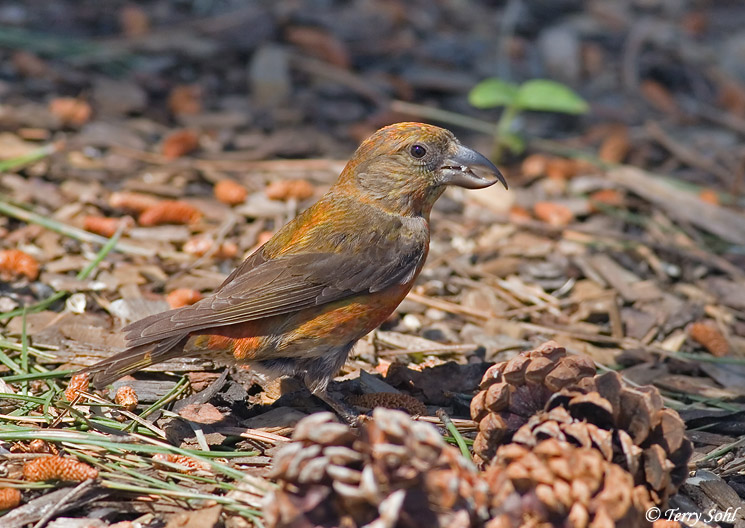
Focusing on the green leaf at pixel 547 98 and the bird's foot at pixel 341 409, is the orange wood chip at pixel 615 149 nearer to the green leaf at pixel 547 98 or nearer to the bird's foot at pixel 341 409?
the green leaf at pixel 547 98

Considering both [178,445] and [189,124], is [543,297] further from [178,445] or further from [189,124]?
[189,124]

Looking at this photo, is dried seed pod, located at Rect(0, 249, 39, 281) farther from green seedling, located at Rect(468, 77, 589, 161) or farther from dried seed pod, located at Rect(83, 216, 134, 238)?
green seedling, located at Rect(468, 77, 589, 161)

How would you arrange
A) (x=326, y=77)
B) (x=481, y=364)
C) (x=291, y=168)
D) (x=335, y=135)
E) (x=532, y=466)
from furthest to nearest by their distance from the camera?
(x=326, y=77) → (x=335, y=135) → (x=291, y=168) → (x=481, y=364) → (x=532, y=466)

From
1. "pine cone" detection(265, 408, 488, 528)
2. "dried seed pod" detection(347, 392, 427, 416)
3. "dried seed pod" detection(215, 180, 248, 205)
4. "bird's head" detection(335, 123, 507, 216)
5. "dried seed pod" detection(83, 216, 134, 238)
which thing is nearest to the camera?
"pine cone" detection(265, 408, 488, 528)

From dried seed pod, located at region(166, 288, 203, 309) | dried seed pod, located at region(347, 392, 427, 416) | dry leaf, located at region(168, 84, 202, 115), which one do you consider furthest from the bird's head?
dry leaf, located at region(168, 84, 202, 115)

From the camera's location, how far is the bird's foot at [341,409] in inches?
148

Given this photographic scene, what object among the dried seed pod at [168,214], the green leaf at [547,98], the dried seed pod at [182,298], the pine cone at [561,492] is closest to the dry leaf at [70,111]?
the dried seed pod at [168,214]

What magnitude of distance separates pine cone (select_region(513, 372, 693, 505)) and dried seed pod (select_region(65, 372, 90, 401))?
5.89ft

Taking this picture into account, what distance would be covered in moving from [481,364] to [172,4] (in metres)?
4.57

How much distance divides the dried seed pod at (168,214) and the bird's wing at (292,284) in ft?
4.08

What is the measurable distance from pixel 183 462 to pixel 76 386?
700 mm

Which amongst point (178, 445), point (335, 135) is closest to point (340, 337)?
point (178, 445)

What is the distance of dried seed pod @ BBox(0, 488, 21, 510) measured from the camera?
2.99 metres

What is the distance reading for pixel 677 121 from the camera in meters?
6.90
